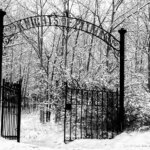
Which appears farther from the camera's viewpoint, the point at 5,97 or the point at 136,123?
the point at 136,123

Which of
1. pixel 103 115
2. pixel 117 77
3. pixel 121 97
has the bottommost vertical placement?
pixel 103 115

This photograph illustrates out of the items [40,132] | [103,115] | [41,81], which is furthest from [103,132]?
[41,81]

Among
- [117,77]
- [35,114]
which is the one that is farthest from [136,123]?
[35,114]

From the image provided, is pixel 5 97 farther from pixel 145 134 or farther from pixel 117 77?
pixel 117 77

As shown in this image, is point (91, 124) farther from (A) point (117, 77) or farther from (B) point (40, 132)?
(B) point (40, 132)

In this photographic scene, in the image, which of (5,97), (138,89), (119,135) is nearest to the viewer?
(5,97)

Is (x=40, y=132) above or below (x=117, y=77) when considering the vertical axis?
below

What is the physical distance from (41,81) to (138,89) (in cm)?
585

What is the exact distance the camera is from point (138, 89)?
36.2 feet

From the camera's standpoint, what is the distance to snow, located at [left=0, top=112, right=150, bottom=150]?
6.95 metres

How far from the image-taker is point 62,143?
31.2 feet

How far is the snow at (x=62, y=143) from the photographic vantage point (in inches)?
274

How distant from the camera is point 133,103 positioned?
10031 millimetres

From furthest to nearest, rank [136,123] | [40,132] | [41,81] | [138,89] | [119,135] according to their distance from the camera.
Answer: [41,81]
[40,132]
[138,89]
[136,123]
[119,135]
